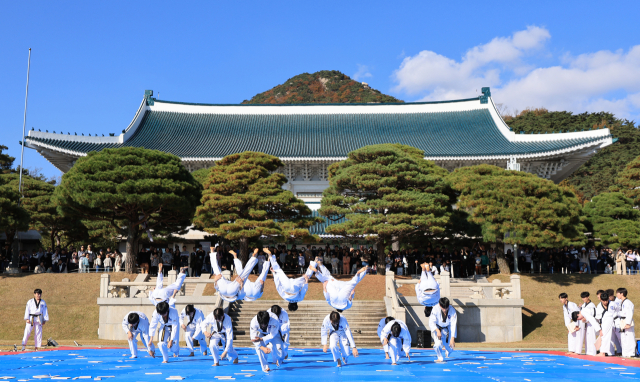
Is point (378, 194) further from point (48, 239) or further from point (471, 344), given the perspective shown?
point (48, 239)

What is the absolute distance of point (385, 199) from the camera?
66.0ft

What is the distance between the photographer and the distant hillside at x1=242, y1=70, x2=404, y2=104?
2916 inches

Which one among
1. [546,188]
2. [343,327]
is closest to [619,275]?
[546,188]

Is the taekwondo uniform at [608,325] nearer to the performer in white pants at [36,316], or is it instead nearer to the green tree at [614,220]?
the performer in white pants at [36,316]

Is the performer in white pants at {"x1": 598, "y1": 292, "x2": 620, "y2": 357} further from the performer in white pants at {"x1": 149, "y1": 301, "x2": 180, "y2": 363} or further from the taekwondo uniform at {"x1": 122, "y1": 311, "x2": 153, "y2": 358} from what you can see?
the taekwondo uniform at {"x1": 122, "y1": 311, "x2": 153, "y2": 358}

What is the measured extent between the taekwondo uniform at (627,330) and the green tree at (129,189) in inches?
556

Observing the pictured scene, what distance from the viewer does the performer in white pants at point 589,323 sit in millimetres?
11125

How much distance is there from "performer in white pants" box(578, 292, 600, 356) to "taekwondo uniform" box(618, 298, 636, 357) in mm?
460

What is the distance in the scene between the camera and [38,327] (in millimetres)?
12867

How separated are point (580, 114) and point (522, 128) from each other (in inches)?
265

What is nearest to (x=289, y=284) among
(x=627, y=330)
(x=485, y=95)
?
(x=627, y=330)

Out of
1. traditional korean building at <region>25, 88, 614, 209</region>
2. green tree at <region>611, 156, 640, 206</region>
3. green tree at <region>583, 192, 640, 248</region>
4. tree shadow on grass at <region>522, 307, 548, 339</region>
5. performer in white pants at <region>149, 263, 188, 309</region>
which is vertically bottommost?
tree shadow on grass at <region>522, 307, 548, 339</region>

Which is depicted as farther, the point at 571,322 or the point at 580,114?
the point at 580,114

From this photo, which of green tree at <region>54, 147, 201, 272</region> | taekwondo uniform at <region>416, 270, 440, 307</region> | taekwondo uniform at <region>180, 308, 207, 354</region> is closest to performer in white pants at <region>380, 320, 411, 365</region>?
taekwondo uniform at <region>416, 270, 440, 307</region>
